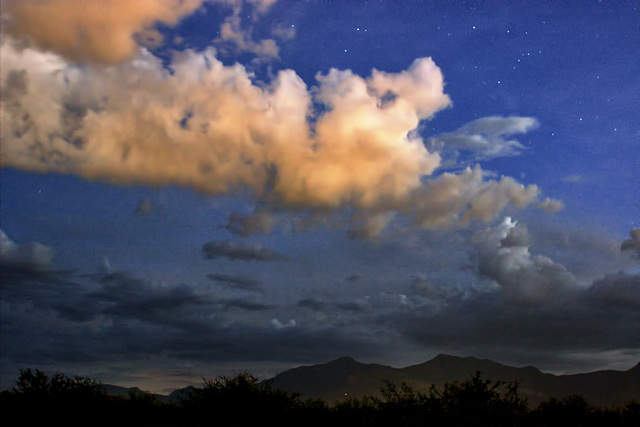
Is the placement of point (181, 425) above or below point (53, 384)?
below

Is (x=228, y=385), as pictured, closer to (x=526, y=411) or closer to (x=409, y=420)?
(x=409, y=420)

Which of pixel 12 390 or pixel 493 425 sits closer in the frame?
pixel 493 425

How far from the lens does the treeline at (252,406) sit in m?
33.0

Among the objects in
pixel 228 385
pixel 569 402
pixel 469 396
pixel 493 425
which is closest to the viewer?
pixel 493 425

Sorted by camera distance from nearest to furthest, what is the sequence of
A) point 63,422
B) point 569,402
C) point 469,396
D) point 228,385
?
point 63,422 < point 228,385 < point 469,396 < point 569,402

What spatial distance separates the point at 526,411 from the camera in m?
38.4

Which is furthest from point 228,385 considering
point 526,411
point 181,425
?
point 526,411

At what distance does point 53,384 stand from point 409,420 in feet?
71.4

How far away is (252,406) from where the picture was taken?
3447cm

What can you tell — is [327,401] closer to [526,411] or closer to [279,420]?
[279,420]

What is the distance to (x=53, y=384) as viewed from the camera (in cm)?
3497

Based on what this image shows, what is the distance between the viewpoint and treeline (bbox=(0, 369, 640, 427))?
108 ft

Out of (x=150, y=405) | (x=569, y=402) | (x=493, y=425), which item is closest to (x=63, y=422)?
(x=150, y=405)

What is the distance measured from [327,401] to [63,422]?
17155mm
